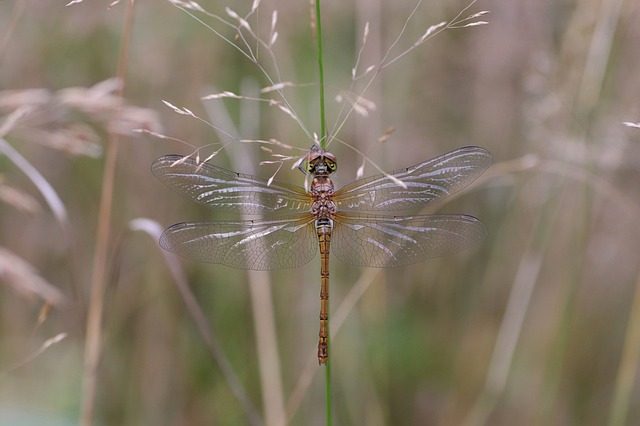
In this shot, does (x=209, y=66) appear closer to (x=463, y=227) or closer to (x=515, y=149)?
(x=515, y=149)

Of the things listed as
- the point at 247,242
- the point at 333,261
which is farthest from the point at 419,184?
→ the point at 333,261

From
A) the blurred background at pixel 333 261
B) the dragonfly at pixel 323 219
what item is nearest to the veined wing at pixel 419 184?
the dragonfly at pixel 323 219

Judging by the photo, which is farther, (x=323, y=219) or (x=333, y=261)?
(x=333, y=261)

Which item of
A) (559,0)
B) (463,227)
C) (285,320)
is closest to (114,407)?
(285,320)

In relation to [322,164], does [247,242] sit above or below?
below

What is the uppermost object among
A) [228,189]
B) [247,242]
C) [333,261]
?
[228,189]

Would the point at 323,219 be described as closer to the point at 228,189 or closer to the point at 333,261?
the point at 228,189
